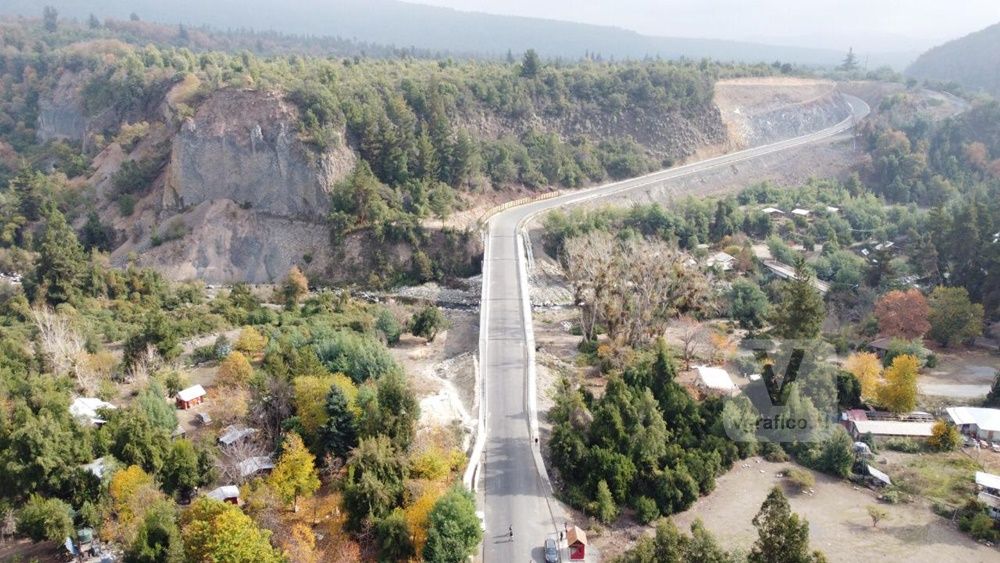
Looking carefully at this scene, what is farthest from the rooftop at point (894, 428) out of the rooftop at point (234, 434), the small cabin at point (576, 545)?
the rooftop at point (234, 434)

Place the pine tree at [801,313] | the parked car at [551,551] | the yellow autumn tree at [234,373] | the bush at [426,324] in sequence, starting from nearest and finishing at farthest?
the parked car at [551,551]
the pine tree at [801,313]
the yellow autumn tree at [234,373]
the bush at [426,324]

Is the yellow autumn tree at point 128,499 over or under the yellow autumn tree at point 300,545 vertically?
under

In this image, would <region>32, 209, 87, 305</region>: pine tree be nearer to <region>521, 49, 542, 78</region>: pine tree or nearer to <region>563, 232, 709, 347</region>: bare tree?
<region>563, 232, 709, 347</region>: bare tree

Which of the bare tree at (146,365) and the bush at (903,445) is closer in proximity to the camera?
the bush at (903,445)

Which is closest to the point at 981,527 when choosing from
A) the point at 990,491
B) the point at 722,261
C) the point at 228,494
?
the point at 990,491

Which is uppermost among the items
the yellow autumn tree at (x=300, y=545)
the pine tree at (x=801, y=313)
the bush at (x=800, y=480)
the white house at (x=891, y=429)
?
the pine tree at (x=801, y=313)

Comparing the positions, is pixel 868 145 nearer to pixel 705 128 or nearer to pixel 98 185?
pixel 705 128

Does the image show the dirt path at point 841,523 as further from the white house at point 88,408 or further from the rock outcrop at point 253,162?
the rock outcrop at point 253,162

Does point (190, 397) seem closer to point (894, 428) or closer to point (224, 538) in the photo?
point (224, 538)
